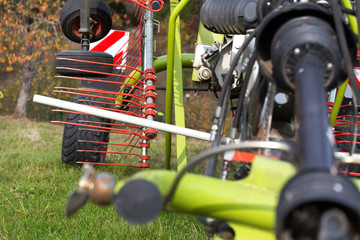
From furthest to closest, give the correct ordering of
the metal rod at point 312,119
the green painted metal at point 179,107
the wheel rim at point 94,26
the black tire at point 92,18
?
the wheel rim at point 94,26
the black tire at point 92,18
the green painted metal at point 179,107
the metal rod at point 312,119

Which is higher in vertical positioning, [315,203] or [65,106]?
[65,106]

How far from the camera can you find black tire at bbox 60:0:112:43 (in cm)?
294

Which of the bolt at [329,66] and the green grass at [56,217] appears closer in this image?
the bolt at [329,66]

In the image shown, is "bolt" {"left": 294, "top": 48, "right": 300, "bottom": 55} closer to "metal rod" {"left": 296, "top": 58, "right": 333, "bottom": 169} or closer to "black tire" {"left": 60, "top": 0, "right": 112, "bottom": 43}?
"metal rod" {"left": 296, "top": 58, "right": 333, "bottom": 169}

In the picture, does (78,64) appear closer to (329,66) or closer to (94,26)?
(94,26)

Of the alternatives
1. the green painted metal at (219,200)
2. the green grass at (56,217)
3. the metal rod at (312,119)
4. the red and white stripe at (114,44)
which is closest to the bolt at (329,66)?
the metal rod at (312,119)

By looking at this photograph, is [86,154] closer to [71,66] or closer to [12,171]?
[12,171]

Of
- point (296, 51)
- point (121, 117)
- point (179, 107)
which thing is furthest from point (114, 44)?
point (296, 51)

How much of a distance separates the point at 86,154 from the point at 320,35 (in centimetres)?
294

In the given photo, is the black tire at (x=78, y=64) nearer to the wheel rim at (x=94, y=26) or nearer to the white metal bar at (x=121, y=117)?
the white metal bar at (x=121, y=117)

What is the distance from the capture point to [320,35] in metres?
1.02

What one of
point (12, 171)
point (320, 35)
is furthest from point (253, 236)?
point (12, 171)

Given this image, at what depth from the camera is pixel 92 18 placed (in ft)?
10.0

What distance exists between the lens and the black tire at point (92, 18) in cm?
294
